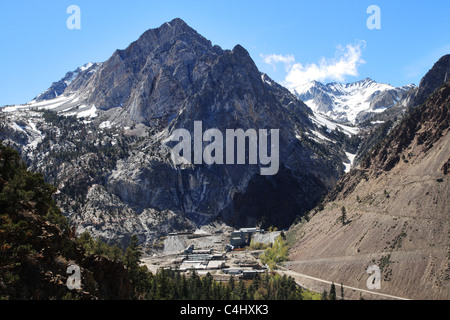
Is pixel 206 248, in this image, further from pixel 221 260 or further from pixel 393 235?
pixel 393 235

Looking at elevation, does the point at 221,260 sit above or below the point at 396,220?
below

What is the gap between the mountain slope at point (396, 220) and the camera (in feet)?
327

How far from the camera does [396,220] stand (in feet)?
389

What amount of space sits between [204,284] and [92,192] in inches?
4420

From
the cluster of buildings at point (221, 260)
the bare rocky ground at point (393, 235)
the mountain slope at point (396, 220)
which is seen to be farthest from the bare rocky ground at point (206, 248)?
the bare rocky ground at point (393, 235)

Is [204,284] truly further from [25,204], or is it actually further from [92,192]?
[92,192]

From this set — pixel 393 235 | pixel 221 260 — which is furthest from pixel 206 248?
pixel 393 235

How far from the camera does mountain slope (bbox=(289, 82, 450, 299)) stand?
99562 millimetres

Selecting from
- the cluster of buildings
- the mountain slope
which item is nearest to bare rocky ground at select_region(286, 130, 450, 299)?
the mountain slope

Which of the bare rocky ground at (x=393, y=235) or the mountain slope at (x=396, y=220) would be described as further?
the mountain slope at (x=396, y=220)

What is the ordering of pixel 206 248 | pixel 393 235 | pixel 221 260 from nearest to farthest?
1. pixel 393 235
2. pixel 221 260
3. pixel 206 248

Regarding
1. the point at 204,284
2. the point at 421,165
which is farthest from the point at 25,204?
the point at 421,165

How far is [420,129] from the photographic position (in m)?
154

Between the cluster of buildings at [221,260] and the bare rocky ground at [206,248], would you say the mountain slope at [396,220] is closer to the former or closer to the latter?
the cluster of buildings at [221,260]
